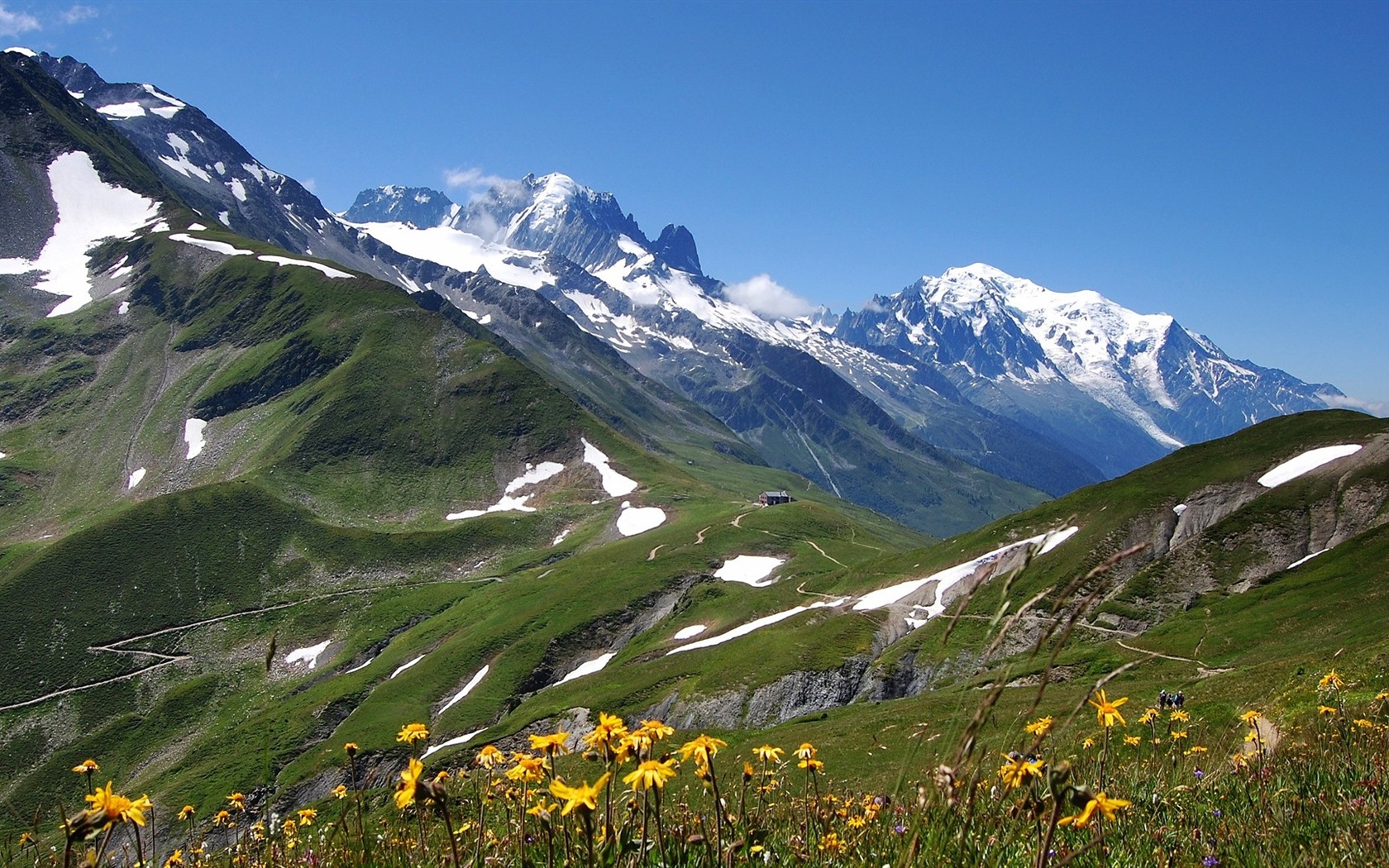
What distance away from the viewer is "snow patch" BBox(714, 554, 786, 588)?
114 metres

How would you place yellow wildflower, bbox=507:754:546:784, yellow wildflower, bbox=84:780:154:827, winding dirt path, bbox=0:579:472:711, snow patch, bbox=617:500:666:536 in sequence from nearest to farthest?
yellow wildflower, bbox=84:780:154:827, yellow wildflower, bbox=507:754:546:784, winding dirt path, bbox=0:579:472:711, snow patch, bbox=617:500:666:536

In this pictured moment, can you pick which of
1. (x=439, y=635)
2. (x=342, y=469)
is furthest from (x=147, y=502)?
(x=439, y=635)

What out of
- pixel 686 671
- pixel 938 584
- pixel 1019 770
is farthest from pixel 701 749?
pixel 938 584

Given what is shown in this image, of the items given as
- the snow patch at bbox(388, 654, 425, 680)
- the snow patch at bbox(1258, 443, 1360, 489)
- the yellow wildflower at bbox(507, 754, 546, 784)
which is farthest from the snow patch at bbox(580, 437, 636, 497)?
the yellow wildflower at bbox(507, 754, 546, 784)

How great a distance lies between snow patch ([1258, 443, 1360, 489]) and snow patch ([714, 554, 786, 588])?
190 feet

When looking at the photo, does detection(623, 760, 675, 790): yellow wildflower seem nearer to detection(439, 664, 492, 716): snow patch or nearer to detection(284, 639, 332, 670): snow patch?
detection(439, 664, 492, 716): snow patch

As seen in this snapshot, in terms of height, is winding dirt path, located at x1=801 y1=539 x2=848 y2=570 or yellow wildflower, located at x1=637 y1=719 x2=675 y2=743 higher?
yellow wildflower, located at x1=637 y1=719 x2=675 y2=743

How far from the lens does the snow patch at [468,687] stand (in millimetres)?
98688

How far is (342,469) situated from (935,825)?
211 metres

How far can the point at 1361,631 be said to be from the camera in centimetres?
3975

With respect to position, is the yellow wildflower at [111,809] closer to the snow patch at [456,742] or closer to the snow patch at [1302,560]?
the snow patch at [1302,560]

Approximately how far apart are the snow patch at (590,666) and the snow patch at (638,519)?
5597 centimetres

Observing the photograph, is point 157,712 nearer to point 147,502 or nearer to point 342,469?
point 147,502

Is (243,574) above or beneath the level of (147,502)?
beneath
